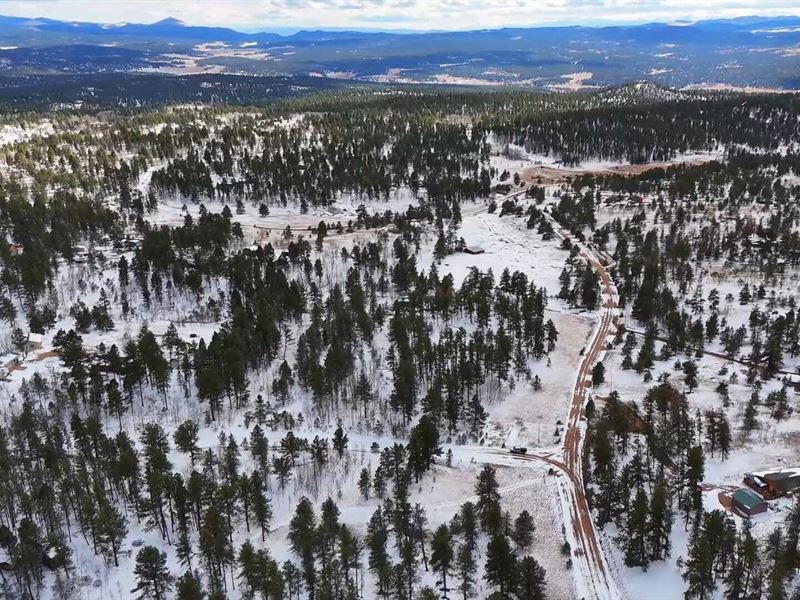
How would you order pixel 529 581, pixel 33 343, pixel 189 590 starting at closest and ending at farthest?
pixel 189 590, pixel 529 581, pixel 33 343


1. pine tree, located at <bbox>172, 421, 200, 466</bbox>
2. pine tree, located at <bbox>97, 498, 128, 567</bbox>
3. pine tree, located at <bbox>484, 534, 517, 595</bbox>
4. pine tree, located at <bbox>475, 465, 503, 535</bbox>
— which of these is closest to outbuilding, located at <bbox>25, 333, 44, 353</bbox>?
pine tree, located at <bbox>172, 421, 200, 466</bbox>

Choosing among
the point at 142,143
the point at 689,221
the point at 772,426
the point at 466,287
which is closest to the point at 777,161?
the point at 689,221

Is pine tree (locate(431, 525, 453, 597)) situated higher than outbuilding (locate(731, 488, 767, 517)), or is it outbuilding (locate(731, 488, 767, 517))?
outbuilding (locate(731, 488, 767, 517))

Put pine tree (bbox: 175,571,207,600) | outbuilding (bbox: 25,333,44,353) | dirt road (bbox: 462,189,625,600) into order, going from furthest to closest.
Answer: outbuilding (bbox: 25,333,44,353) → dirt road (bbox: 462,189,625,600) → pine tree (bbox: 175,571,207,600)

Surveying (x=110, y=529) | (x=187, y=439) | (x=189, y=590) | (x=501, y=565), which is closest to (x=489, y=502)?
(x=501, y=565)

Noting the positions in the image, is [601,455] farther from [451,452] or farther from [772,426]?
[772,426]

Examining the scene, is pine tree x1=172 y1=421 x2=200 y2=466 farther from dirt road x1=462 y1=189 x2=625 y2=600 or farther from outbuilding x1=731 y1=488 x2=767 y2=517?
outbuilding x1=731 y1=488 x2=767 y2=517

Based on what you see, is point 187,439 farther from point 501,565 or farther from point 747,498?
point 747,498

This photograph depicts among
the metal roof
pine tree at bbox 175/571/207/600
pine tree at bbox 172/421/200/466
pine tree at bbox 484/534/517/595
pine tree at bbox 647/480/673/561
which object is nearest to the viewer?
pine tree at bbox 175/571/207/600

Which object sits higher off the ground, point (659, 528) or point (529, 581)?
point (659, 528)
